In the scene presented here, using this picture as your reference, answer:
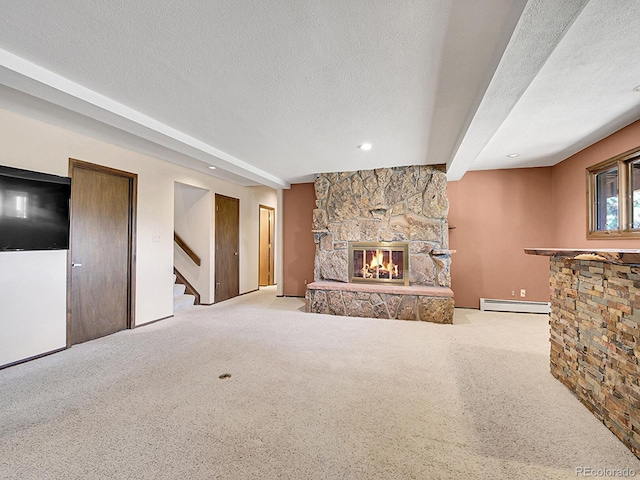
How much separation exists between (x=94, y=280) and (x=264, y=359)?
7.62 feet

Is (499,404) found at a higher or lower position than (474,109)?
lower

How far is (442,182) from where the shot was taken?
4.47 m

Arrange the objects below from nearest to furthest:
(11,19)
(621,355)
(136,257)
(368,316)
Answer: (11,19) → (621,355) → (136,257) → (368,316)

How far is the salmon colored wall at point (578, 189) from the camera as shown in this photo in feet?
10.1

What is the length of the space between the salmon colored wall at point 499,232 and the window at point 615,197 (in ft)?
3.12

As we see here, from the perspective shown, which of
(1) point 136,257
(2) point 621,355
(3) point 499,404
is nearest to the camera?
(2) point 621,355

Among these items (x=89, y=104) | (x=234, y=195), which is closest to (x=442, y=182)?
(x=234, y=195)

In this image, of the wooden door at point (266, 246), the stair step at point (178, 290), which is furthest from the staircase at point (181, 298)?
the wooden door at point (266, 246)

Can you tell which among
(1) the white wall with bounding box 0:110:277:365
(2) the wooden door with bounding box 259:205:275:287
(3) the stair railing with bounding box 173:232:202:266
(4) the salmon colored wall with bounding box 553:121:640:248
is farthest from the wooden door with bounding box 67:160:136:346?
(4) the salmon colored wall with bounding box 553:121:640:248

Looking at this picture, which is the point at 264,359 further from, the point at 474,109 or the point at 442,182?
the point at 442,182

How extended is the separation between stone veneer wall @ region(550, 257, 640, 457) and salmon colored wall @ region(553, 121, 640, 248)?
5.16 ft

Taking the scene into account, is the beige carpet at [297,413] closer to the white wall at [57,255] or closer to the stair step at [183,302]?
the white wall at [57,255]

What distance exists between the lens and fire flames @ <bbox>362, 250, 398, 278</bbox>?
4.77 meters

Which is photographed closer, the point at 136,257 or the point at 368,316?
the point at 136,257
